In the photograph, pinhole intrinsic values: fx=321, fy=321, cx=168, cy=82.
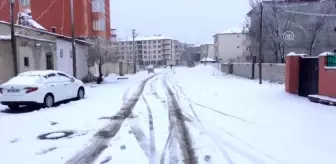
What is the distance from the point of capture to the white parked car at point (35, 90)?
12289mm

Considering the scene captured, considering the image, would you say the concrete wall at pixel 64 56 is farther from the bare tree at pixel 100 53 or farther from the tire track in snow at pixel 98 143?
the tire track in snow at pixel 98 143

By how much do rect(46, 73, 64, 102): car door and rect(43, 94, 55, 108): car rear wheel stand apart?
0.22 meters

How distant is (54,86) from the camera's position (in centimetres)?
1378

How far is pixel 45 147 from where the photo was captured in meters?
7.10

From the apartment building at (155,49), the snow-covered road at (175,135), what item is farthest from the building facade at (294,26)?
the apartment building at (155,49)

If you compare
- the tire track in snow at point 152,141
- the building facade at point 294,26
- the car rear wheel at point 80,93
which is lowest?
the tire track in snow at point 152,141

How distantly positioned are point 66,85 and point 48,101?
1.86 m

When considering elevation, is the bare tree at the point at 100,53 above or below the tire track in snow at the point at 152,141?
above

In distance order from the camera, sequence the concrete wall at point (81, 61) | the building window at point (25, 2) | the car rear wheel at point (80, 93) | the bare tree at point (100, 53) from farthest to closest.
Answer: the building window at point (25, 2), the bare tree at point (100, 53), the concrete wall at point (81, 61), the car rear wheel at point (80, 93)

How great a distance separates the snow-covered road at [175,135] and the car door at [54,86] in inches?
42.6

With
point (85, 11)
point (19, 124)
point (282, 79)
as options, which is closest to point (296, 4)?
point (282, 79)

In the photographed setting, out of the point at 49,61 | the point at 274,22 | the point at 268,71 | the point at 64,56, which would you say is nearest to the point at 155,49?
the point at 274,22

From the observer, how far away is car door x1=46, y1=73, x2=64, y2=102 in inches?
531

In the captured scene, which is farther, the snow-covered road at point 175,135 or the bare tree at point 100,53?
the bare tree at point 100,53
